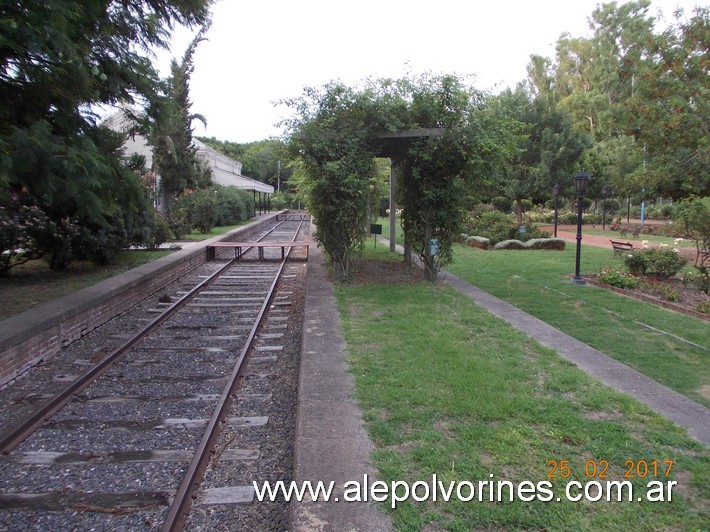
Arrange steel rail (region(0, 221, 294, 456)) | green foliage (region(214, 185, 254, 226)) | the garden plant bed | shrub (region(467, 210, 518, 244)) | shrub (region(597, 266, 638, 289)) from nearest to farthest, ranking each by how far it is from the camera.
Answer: steel rail (region(0, 221, 294, 456))
the garden plant bed
shrub (region(597, 266, 638, 289))
shrub (region(467, 210, 518, 244))
green foliage (region(214, 185, 254, 226))

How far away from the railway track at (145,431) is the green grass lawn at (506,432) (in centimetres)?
109

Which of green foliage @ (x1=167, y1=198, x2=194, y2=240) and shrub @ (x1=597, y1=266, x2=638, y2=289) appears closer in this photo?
shrub @ (x1=597, y1=266, x2=638, y2=289)

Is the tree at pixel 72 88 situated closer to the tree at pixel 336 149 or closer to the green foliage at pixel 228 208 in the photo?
the tree at pixel 336 149

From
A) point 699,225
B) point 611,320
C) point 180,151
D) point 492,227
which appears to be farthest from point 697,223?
point 180,151

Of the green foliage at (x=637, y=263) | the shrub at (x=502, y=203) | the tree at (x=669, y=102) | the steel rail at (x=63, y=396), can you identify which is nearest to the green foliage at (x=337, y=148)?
the steel rail at (x=63, y=396)

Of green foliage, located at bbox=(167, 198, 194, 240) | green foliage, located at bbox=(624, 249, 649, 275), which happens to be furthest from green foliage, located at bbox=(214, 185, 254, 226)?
green foliage, located at bbox=(624, 249, 649, 275)

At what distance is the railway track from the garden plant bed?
7017mm

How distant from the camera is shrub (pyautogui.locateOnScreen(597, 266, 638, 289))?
36.6 feet

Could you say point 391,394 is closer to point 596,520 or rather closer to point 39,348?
point 596,520

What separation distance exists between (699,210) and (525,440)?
9.07m

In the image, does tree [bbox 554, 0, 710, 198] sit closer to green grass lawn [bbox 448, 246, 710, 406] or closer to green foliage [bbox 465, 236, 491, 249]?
green grass lawn [bbox 448, 246, 710, 406]

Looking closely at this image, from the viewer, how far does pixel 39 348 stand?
648 centimetres

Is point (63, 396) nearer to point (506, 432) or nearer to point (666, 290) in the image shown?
point (506, 432)

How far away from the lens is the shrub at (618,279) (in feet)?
36.6
